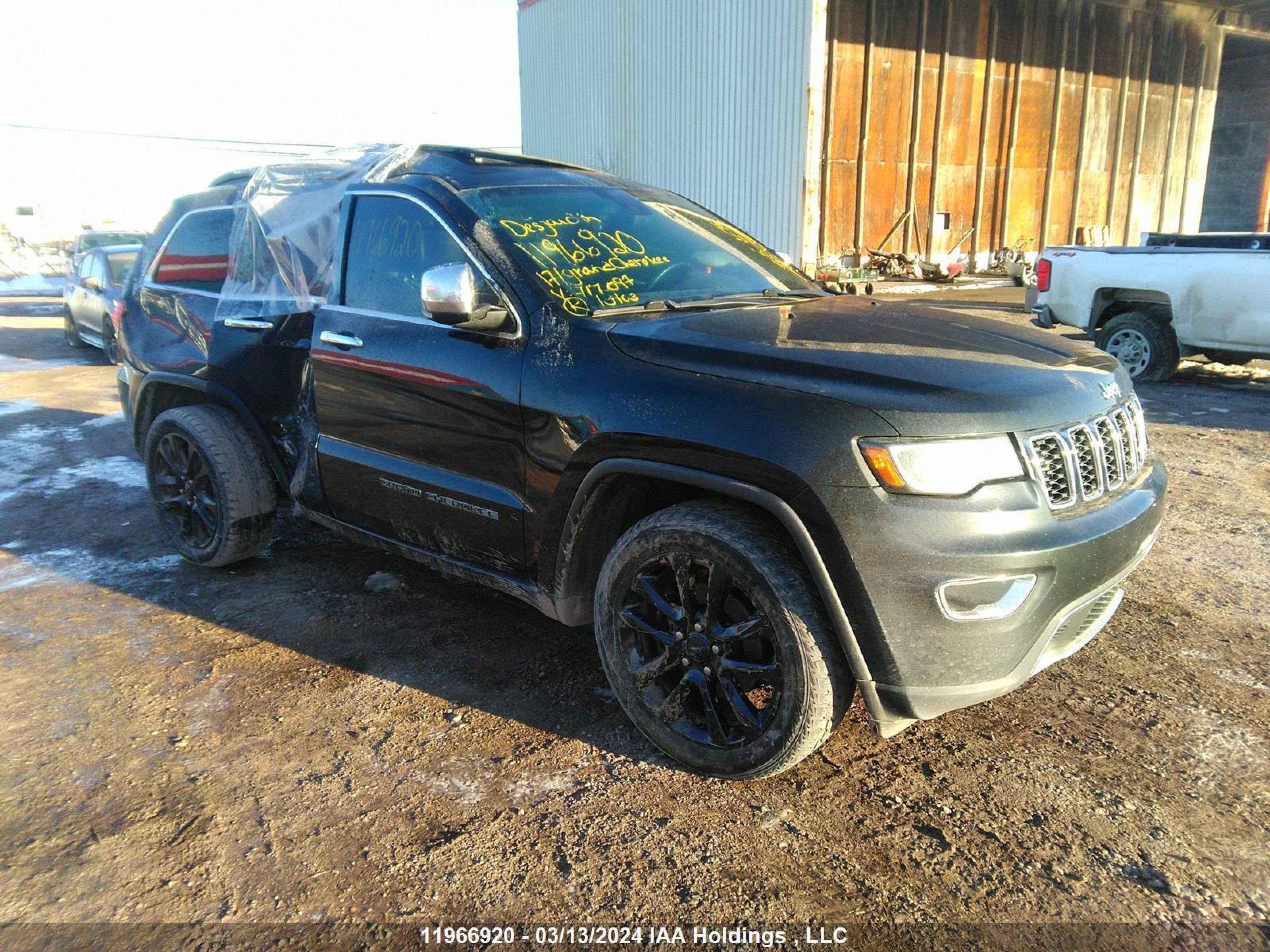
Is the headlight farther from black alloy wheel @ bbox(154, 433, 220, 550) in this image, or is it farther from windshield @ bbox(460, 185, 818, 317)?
black alloy wheel @ bbox(154, 433, 220, 550)

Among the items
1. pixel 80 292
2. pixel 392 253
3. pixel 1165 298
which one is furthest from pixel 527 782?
pixel 80 292

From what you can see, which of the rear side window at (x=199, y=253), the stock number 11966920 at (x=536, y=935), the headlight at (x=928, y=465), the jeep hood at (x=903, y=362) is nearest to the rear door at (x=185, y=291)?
the rear side window at (x=199, y=253)

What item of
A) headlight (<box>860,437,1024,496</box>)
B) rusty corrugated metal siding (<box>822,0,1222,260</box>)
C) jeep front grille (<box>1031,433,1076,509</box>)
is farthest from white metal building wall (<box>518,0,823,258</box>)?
headlight (<box>860,437,1024,496</box>)

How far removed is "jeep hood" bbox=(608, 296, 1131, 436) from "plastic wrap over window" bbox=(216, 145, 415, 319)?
1.73m

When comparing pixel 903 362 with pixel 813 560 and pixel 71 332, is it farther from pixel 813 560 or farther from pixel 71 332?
pixel 71 332

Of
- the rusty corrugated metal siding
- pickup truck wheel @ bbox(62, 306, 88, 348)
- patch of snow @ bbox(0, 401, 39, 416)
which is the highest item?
the rusty corrugated metal siding

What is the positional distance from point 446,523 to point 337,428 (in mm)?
768

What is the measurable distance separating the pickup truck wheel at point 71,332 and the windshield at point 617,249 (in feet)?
40.2

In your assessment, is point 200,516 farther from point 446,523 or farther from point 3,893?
point 3,893

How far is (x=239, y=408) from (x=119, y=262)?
9.86m

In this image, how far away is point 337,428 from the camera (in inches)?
149

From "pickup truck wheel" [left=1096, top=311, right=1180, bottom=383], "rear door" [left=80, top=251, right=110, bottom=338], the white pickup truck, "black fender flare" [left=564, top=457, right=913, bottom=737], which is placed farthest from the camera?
"rear door" [left=80, top=251, right=110, bottom=338]

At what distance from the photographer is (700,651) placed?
273 centimetres

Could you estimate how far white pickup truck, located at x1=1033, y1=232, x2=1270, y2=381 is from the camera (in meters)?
8.22
